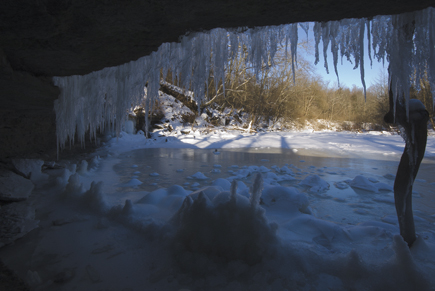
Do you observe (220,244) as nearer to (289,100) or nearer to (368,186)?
(368,186)

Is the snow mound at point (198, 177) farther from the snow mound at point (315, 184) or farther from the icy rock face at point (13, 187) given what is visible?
the icy rock face at point (13, 187)

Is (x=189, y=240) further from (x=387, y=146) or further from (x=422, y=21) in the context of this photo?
(x=387, y=146)

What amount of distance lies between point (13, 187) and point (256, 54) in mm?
2875

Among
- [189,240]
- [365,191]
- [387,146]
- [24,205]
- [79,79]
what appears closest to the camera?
[189,240]

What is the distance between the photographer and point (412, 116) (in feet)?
4.31

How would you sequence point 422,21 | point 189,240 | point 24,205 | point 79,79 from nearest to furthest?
point 422,21, point 189,240, point 24,205, point 79,79

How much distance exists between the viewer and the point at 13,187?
2.41 meters

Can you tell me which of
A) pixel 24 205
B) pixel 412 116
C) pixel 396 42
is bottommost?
pixel 24 205

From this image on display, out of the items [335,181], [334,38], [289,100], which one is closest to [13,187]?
[334,38]

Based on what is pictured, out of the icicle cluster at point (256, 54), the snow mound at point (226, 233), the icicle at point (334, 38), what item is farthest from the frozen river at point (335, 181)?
the icicle at point (334, 38)

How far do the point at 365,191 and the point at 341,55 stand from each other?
221 cm

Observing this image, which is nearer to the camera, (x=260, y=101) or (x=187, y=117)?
(x=187, y=117)

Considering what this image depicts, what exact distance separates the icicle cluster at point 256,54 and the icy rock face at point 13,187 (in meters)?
0.70

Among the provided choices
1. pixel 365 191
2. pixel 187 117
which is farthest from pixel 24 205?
pixel 187 117
